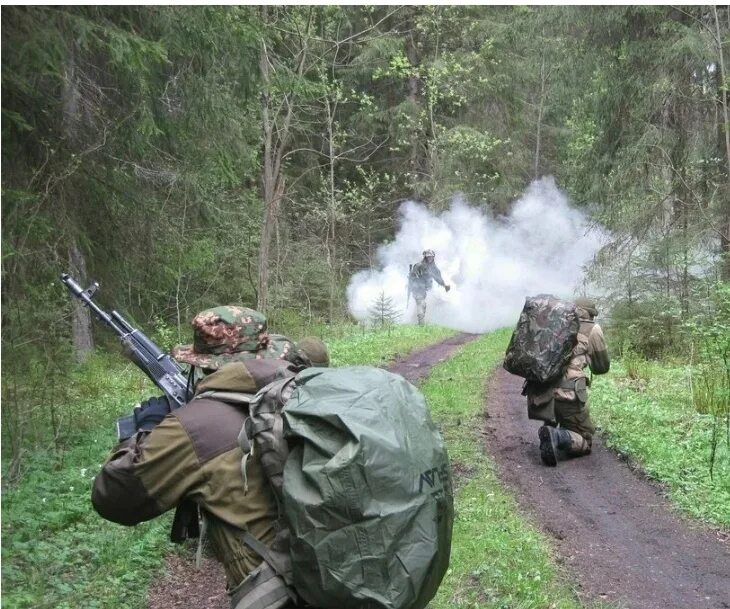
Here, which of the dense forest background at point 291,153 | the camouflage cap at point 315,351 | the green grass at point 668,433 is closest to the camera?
the camouflage cap at point 315,351

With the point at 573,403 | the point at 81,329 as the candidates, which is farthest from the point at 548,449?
the point at 81,329

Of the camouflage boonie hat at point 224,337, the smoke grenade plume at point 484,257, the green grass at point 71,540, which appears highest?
the camouflage boonie hat at point 224,337

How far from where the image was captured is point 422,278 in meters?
23.8

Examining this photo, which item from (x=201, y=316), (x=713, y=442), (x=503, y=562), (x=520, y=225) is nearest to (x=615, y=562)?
(x=503, y=562)

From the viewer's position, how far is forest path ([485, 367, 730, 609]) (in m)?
5.33

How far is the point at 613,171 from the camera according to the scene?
17453 mm

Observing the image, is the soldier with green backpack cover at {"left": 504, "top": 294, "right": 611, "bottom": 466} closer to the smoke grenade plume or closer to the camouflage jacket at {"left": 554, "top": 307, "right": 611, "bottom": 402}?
the camouflage jacket at {"left": 554, "top": 307, "right": 611, "bottom": 402}

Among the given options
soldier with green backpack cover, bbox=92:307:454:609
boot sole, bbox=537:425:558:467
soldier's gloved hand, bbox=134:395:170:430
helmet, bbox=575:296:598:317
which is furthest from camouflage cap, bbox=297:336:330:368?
helmet, bbox=575:296:598:317

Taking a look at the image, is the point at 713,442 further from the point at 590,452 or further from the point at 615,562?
the point at 615,562

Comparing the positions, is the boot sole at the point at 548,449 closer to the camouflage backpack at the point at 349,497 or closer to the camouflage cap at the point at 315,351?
the camouflage cap at the point at 315,351

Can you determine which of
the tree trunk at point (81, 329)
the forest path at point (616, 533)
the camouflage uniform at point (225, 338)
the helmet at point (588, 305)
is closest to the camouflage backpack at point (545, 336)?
the helmet at point (588, 305)

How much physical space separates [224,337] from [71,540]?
2989 mm

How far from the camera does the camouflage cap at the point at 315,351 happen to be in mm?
4523

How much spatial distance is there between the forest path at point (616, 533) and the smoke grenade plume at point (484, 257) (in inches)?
742
